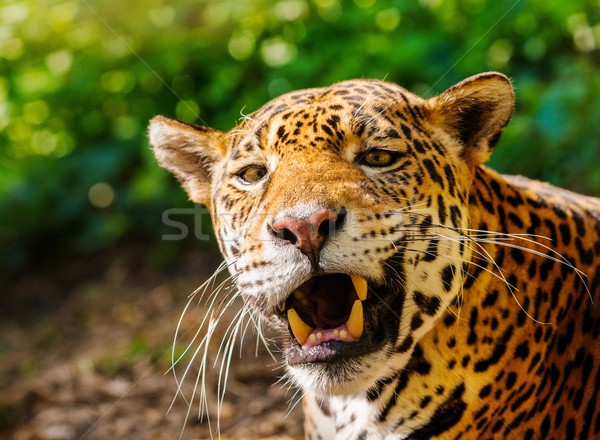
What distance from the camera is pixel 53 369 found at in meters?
7.25

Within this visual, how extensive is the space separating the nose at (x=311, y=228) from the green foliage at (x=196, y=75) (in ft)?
14.4

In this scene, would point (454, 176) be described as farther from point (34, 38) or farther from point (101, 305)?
point (34, 38)

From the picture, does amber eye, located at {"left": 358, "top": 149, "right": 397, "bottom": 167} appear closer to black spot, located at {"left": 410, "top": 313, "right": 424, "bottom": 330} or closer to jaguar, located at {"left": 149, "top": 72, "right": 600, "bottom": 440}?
jaguar, located at {"left": 149, "top": 72, "right": 600, "bottom": 440}

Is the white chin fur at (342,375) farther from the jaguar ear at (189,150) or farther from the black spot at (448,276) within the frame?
the jaguar ear at (189,150)

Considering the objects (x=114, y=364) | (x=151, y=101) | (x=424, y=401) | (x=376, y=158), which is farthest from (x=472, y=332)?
(x=151, y=101)

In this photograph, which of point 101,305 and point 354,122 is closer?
point 354,122

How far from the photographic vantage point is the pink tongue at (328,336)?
10.5ft

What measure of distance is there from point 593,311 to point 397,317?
3.25 ft

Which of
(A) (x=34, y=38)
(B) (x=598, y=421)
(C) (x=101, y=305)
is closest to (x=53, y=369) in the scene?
(C) (x=101, y=305)

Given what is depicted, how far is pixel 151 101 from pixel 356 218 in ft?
23.0

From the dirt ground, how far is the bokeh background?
3cm

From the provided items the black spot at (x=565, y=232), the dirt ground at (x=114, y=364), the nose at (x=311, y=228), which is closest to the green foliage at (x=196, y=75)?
the dirt ground at (x=114, y=364)

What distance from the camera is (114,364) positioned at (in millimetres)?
6941

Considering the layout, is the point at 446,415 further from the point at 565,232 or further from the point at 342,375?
the point at 565,232
